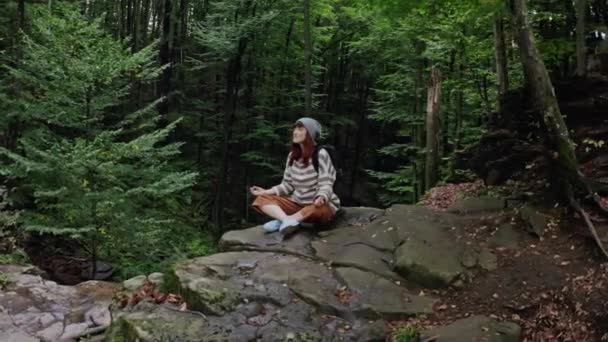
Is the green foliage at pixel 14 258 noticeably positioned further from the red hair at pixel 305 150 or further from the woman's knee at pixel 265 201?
the red hair at pixel 305 150

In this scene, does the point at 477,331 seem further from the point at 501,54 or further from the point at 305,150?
the point at 501,54

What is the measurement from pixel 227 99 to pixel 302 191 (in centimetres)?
1203

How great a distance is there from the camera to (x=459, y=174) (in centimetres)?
1105

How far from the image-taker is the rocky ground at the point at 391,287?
465 centimetres

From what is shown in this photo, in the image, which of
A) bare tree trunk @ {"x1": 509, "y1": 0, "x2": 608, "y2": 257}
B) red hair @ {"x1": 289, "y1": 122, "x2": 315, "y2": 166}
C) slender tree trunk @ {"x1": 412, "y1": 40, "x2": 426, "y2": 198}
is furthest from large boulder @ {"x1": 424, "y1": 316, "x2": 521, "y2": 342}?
slender tree trunk @ {"x1": 412, "y1": 40, "x2": 426, "y2": 198}

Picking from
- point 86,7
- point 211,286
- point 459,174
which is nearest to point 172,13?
point 86,7

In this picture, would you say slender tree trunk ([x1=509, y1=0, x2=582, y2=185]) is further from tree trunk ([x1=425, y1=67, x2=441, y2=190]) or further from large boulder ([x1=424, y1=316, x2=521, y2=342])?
tree trunk ([x1=425, y1=67, x2=441, y2=190])

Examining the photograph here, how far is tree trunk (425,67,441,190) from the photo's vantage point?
37.2 feet

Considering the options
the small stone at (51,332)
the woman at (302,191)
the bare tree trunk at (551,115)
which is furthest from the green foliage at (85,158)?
the bare tree trunk at (551,115)

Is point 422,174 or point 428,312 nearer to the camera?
point 428,312

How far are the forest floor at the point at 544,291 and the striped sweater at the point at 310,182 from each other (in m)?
1.74

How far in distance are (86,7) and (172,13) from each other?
481 centimetres

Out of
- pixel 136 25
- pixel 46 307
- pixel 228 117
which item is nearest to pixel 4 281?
pixel 46 307

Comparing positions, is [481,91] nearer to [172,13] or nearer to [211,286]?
[211,286]
